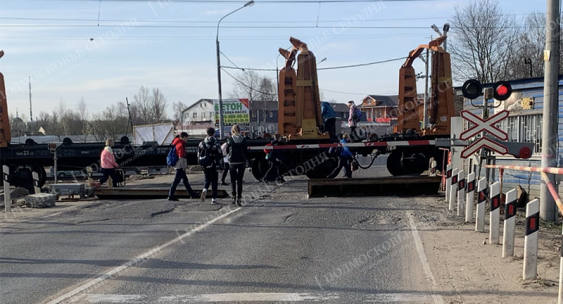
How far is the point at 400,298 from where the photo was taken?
223 inches

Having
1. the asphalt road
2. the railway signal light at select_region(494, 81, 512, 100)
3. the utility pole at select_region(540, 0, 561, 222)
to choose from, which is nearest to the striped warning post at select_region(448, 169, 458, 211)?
the asphalt road

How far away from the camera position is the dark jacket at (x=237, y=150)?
1245 cm

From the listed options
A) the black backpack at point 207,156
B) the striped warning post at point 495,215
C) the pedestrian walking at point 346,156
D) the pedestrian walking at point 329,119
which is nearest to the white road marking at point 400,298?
the striped warning post at point 495,215

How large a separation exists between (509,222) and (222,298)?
413cm

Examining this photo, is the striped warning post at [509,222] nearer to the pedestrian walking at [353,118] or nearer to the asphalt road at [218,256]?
the asphalt road at [218,256]

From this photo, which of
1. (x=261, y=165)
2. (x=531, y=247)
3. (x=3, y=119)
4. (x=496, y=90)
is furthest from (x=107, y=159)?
(x=531, y=247)

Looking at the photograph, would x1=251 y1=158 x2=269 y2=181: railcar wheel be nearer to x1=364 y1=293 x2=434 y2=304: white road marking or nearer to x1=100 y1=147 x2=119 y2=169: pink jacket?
x1=100 y1=147 x2=119 y2=169: pink jacket

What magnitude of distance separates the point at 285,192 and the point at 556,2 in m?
8.40

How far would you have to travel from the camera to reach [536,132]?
1416 centimetres

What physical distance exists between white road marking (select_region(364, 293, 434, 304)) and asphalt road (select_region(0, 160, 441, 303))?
1cm

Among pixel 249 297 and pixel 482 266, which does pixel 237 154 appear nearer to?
pixel 482 266

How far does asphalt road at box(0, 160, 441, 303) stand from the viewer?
5.91 meters

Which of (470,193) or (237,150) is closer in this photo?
(470,193)

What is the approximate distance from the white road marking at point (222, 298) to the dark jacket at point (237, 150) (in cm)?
678
